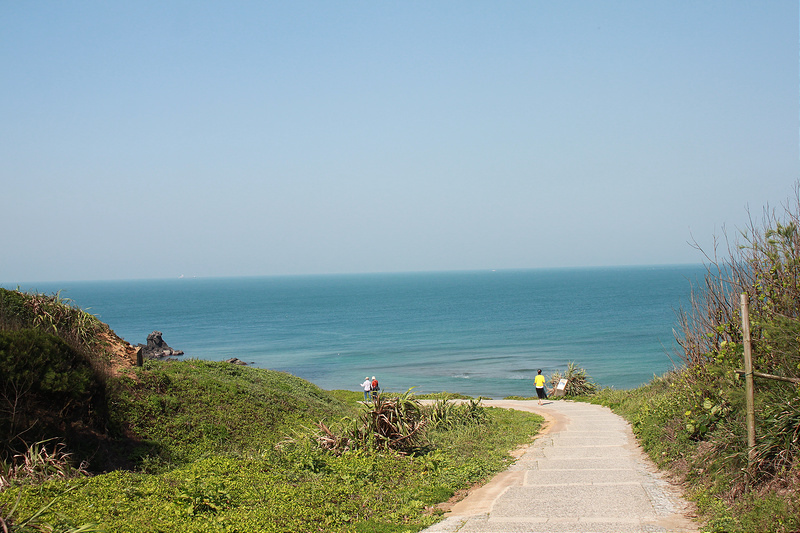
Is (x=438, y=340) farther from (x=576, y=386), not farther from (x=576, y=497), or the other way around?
(x=576, y=497)

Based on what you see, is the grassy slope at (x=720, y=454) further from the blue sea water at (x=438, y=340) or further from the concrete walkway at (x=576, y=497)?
the blue sea water at (x=438, y=340)

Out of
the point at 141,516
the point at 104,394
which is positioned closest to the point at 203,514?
the point at 141,516

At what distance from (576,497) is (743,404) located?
242 centimetres

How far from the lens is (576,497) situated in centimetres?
816

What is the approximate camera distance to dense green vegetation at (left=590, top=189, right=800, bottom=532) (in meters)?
6.54

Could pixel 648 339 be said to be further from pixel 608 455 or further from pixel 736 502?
pixel 736 502

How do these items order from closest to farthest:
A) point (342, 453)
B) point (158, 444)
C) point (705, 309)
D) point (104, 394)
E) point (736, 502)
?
point (736, 502) → point (705, 309) → point (342, 453) → point (104, 394) → point (158, 444)

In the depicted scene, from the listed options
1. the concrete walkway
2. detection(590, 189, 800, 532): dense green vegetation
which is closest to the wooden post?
detection(590, 189, 800, 532): dense green vegetation

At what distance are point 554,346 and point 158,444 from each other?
190 feet

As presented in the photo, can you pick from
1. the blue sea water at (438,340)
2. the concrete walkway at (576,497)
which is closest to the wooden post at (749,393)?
the concrete walkway at (576,497)

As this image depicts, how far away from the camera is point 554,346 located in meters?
66.5

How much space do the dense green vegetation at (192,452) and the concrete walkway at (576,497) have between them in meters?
0.56

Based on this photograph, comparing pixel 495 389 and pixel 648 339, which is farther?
pixel 648 339

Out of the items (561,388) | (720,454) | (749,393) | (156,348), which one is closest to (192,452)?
(720,454)
